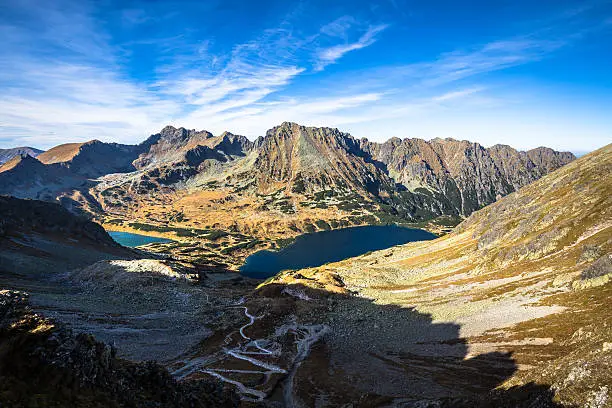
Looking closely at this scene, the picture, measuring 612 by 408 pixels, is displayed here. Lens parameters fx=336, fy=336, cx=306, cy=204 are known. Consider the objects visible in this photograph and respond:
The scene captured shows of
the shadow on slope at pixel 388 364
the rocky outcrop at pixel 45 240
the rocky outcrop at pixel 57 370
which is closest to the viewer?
the rocky outcrop at pixel 57 370

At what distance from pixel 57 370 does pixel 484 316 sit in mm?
64545

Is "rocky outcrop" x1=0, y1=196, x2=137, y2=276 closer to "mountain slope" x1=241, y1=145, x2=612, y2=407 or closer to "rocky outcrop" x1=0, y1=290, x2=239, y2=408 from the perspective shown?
"mountain slope" x1=241, y1=145, x2=612, y2=407

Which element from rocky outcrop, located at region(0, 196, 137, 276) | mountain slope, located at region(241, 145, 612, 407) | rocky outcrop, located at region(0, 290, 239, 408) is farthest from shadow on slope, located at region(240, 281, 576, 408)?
rocky outcrop, located at region(0, 196, 137, 276)

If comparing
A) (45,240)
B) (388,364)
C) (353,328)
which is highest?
(45,240)

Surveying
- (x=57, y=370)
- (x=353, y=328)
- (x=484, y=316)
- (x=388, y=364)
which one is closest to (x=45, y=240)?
(x=353, y=328)

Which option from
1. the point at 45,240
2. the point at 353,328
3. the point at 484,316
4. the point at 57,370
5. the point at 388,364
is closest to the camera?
the point at 57,370

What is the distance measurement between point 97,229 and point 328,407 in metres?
192

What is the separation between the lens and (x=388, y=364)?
176ft

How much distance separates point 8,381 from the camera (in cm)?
1877

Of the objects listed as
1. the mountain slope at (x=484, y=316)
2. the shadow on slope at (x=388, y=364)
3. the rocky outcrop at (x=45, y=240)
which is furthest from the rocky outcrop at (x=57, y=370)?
the rocky outcrop at (x=45, y=240)

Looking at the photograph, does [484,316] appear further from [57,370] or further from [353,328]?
[57,370]

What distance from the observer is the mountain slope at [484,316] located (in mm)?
33969

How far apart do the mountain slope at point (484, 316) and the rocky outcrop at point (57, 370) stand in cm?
2942

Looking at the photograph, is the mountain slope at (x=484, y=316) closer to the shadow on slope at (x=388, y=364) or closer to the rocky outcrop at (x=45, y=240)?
the shadow on slope at (x=388, y=364)
